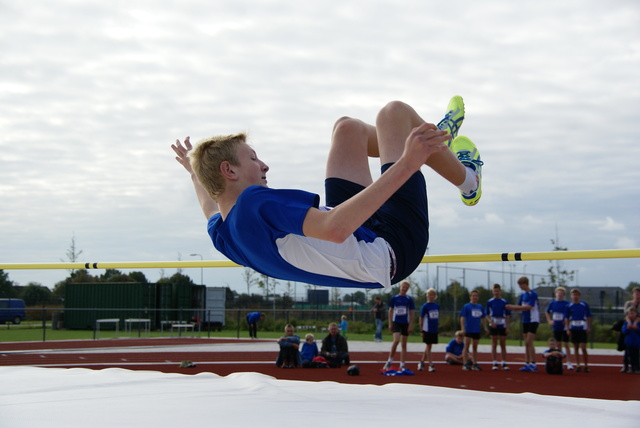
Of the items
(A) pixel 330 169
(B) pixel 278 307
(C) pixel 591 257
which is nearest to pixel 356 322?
(B) pixel 278 307

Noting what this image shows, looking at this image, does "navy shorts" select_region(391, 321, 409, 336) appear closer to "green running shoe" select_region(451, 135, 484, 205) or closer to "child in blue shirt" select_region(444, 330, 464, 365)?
"child in blue shirt" select_region(444, 330, 464, 365)

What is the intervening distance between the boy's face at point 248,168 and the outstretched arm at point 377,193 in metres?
0.40

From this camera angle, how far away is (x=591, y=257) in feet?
13.3

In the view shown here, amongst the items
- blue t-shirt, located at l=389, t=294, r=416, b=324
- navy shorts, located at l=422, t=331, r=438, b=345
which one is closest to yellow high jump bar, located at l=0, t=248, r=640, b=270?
blue t-shirt, located at l=389, t=294, r=416, b=324

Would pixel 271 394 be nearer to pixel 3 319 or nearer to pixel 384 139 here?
pixel 384 139

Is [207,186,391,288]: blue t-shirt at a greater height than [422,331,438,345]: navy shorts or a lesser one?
greater

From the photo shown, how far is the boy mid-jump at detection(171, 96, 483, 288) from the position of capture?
210cm

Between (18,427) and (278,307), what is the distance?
21922 mm

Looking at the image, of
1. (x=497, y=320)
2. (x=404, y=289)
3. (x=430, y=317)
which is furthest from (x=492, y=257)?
(x=497, y=320)

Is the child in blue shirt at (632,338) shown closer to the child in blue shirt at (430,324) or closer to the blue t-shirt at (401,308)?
the child in blue shirt at (430,324)

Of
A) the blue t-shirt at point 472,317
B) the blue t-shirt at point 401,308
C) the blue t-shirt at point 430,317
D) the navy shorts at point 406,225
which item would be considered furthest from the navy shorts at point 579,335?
the navy shorts at point 406,225

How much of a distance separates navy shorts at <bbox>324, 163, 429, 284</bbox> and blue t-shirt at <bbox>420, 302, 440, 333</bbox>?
25.9 ft

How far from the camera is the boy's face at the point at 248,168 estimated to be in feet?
7.87

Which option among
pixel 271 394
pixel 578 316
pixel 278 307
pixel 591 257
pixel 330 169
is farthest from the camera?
pixel 278 307
